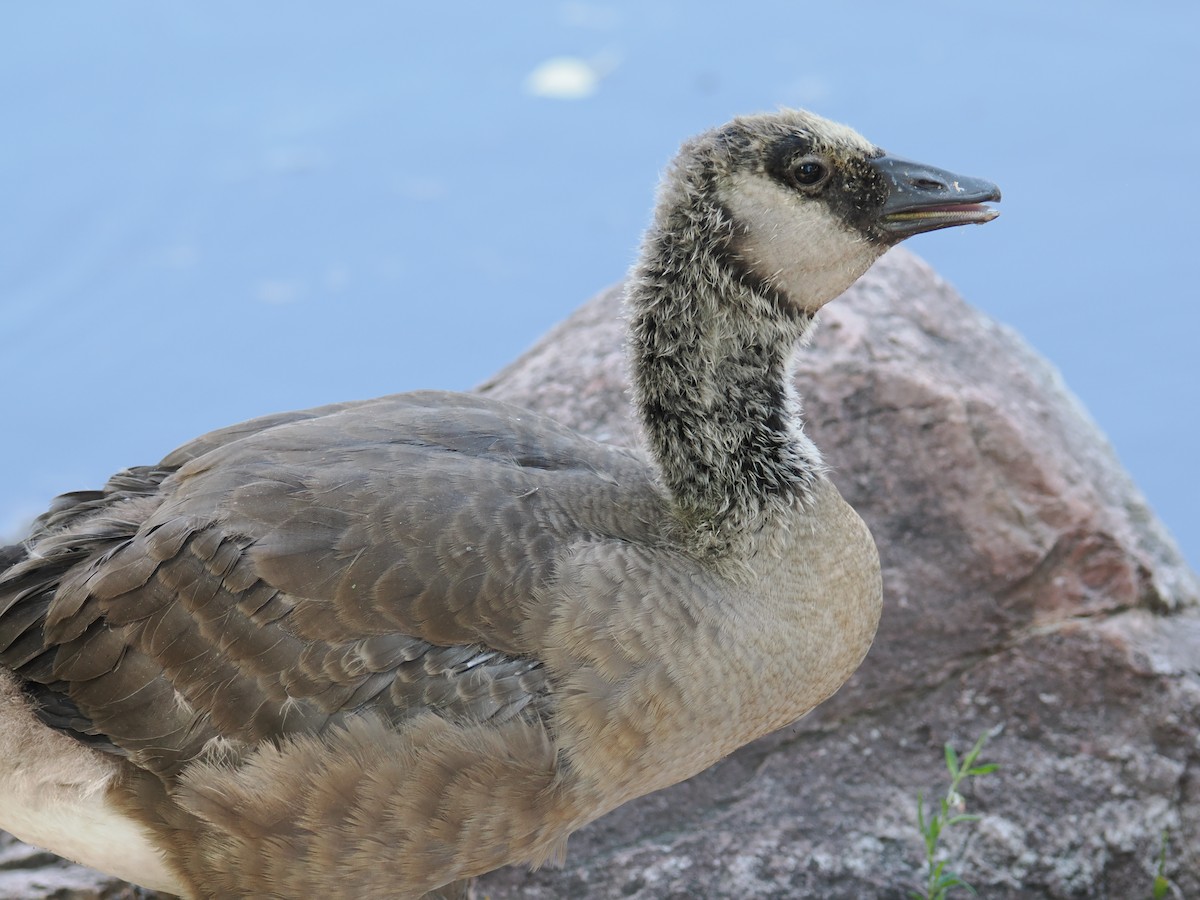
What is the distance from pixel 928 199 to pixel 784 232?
35 centimetres

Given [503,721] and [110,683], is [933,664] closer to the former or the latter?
[503,721]

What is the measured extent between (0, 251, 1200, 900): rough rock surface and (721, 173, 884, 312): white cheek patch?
123 cm

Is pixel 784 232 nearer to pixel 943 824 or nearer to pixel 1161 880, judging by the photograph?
pixel 943 824

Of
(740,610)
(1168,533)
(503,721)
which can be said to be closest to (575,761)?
(503,721)

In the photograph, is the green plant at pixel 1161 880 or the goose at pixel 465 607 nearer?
the goose at pixel 465 607

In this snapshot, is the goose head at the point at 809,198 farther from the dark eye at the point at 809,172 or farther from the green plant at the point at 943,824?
the green plant at the point at 943,824

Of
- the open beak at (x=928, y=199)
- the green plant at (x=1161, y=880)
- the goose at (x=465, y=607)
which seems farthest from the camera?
the green plant at (x=1161, y=880)

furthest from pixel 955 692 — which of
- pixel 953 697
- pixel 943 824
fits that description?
pixel 943 824

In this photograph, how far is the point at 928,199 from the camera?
10.8 ft

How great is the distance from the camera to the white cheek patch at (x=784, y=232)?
3324mm

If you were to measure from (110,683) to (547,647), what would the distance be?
3.24 ft

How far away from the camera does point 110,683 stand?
314 cm

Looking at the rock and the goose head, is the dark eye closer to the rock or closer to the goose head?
the goose head

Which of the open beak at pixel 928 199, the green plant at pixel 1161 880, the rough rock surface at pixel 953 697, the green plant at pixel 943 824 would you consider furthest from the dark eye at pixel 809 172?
the green plant at pixel 1161 880
